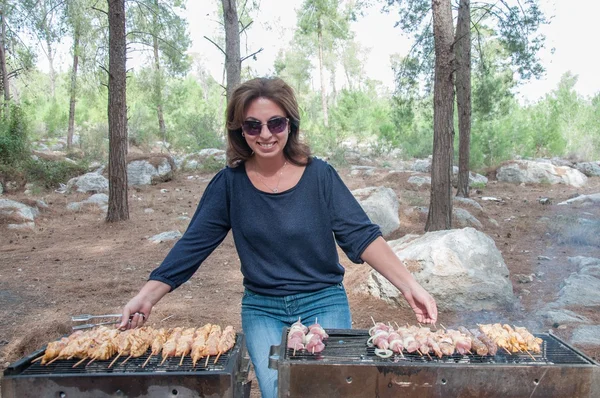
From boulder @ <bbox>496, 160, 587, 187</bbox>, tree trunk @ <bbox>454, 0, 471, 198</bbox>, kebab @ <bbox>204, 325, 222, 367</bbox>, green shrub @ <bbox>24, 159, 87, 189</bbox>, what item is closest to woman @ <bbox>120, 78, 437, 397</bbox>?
kebab @ <bbox>204, 325, 222, 367</bbox>

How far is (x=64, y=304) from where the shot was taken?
6.54m

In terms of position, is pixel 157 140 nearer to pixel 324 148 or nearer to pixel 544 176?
pixel 324 148

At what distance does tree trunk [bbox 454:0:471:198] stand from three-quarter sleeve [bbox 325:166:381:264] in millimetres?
11091

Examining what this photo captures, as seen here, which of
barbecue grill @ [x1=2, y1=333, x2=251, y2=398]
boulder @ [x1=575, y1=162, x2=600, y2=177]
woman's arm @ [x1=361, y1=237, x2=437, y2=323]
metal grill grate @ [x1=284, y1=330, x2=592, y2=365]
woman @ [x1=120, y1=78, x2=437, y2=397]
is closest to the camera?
barbecue grill @ [x1=2, y1=333, x2=251, y2=398]

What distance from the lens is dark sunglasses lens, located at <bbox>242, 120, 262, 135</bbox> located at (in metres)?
2.98

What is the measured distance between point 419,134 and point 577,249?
1703 cm

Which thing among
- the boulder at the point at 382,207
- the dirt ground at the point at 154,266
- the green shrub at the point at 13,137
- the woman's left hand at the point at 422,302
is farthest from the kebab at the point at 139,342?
the green shrub at the point at 13,137

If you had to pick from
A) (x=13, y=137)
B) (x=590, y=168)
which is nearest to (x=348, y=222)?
(x=13, y=137)

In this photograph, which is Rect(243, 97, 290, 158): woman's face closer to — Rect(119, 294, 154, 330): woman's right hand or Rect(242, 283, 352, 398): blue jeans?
Rect(242, 283, 352, 398): blue jeans

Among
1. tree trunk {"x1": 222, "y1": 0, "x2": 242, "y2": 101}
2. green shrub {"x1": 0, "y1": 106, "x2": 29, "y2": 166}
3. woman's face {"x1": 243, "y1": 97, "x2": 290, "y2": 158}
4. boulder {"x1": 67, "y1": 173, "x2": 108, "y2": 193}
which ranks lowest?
woman's face {"x1": 243, "y1": 97, "x2": 290, "y2": 158}

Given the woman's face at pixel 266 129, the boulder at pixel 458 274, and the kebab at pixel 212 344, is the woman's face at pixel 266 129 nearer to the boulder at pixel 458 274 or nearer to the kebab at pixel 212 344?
the kebab at pixel 212 344

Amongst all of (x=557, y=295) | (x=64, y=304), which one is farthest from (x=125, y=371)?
(x=557, y=295)

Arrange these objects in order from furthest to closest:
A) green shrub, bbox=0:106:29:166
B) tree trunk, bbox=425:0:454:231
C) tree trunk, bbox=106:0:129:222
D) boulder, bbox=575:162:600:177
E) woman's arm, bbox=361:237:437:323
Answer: boulder, bbox=575:162:600:177 → green shrub, bbox=0:106:29:166 → tree trunk, bbox=106:0:129:222 → tree trunk, bbox=425:0:454:231 → woman's arm, bbox=361:237:437:323

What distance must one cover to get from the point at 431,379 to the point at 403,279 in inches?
26.6
